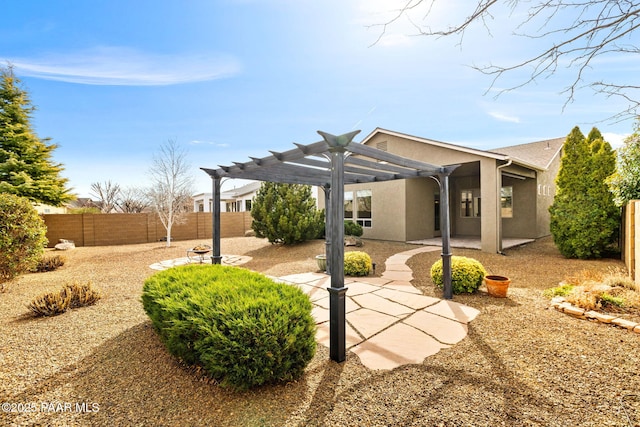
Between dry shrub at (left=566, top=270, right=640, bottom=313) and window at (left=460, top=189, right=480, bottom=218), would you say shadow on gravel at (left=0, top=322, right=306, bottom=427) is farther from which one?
window at (left=460, top=189, right=480, bottom=218)

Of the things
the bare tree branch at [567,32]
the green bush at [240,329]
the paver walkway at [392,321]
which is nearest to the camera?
the green bush at [240,329]

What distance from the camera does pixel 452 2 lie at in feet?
10.4

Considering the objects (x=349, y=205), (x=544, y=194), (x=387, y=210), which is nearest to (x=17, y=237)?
(x=349, y=205)

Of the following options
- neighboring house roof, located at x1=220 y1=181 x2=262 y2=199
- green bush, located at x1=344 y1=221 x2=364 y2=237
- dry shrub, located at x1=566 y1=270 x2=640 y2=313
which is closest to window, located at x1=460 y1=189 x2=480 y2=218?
green bush, located at x1=344 y1=221 x2=364 y2=237

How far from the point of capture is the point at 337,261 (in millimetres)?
3275

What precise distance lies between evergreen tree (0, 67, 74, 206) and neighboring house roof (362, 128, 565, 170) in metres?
16.0

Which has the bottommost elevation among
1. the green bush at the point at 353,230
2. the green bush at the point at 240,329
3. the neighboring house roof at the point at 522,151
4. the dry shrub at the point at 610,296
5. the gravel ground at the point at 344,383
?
the gravel ground at the point at 344,383

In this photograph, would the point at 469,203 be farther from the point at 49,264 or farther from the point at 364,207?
the point at 49,264

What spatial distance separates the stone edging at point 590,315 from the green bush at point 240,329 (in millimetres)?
4286

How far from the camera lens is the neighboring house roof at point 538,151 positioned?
45.1 ft

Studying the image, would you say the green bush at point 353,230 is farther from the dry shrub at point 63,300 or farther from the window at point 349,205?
the dry shrub at point 63,300

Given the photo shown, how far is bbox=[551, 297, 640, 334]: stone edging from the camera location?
3736mm

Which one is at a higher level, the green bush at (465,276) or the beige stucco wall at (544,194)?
the beige stucco wall at (544,194)

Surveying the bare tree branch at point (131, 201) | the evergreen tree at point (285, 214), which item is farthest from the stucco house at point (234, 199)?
the evergreen tree at point (285, 214)
